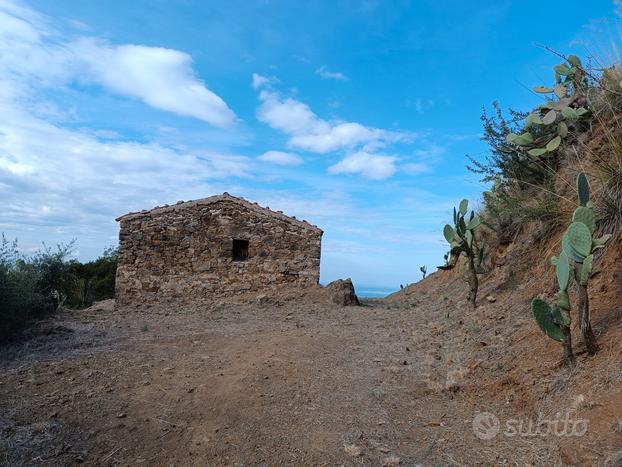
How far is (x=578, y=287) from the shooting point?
359 cm

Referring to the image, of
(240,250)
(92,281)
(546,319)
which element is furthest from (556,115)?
(92,281)

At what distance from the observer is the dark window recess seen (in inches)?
484

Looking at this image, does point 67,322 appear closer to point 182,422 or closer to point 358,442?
point 182,422

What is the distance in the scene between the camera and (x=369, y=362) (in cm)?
528

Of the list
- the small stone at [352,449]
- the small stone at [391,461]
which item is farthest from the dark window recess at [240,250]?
the small stone at [391,461]

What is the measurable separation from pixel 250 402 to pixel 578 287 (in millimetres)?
2978

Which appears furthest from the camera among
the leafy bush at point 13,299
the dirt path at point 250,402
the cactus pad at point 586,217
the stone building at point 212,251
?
the stone building at point 212,251

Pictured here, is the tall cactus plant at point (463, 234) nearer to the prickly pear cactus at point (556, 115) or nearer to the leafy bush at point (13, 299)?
the prickly pear cactus at point (556, 115)

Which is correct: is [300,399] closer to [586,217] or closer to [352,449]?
[352,449]

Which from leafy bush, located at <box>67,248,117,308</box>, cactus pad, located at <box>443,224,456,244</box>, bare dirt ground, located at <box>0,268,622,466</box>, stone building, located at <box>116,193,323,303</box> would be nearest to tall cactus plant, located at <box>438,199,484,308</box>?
cactus pad, located at <box>443,224,456,244</box>

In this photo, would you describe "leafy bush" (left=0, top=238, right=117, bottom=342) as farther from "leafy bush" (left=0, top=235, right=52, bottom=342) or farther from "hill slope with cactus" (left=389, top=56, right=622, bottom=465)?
"hill slope with cactus" (left=389, top=56, right=622, bottom=465)

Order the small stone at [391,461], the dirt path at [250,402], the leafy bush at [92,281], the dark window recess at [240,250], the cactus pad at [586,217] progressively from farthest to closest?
the leafy bush at [92,281] < the dark window recess at [240,250] < the cactus pad at [586,217] < the dirt path at [250,402] < the small stone at [391,461]

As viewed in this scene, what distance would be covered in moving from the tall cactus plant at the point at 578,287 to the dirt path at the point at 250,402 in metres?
0.76

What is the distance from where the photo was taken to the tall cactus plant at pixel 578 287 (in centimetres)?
349
